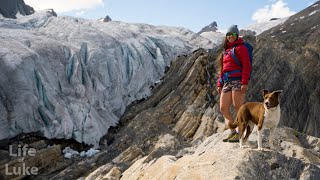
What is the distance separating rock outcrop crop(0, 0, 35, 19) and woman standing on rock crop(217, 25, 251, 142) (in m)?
43.1

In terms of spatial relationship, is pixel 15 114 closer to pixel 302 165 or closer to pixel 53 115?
pixel 53 115

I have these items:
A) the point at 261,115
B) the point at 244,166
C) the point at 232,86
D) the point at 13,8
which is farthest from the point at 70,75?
the point at 13,8

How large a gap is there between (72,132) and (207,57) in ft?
42.9

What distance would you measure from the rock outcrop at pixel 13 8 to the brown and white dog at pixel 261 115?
1735 inches

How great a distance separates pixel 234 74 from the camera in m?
8.17

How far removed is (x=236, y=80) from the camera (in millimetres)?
8180

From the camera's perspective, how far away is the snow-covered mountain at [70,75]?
76.8 feet

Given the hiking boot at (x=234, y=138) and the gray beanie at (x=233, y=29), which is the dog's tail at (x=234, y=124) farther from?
the gray beanie at (x=233, y=29)

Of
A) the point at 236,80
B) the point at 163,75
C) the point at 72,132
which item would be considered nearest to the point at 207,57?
the point at 163,75

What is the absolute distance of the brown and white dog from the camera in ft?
22.7

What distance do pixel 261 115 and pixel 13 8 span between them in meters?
49.8

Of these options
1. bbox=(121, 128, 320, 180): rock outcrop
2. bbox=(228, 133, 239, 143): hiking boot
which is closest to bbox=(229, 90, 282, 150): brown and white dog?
bbox=(121, 128, 320, 180): rock outcrop

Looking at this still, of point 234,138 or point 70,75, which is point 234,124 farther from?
point 70,75

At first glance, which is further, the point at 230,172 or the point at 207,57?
the point at 207,57
